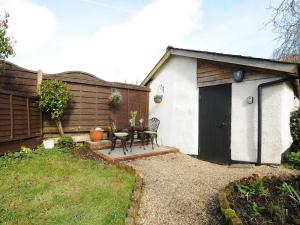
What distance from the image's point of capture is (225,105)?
7.10 metres

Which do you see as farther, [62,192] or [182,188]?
[182,188]

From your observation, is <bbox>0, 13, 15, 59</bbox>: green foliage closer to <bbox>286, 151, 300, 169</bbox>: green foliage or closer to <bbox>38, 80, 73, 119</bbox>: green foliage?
<bbox>38, 80, 73, 119</bbox>: green foliage

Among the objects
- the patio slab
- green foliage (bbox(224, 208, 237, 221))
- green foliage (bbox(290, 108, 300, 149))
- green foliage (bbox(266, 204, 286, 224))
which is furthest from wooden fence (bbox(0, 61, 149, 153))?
green foliage (bbox(266, 204, 286, 224))

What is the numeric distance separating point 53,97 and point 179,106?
4.46 metres

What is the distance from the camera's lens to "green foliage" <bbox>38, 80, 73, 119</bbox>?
22.2ft

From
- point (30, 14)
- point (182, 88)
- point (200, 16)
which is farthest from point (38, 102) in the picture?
point (200, 16)

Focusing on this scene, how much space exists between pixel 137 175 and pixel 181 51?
5.31 metres

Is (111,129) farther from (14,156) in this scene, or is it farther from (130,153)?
(14,156)

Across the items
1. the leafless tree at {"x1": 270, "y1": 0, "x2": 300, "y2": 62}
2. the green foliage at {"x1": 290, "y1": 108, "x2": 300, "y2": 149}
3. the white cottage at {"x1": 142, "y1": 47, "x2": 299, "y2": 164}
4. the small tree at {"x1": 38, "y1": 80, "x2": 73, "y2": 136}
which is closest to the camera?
the white cottage at {"x1": 142, "y1": 47, "x2": 299, "y2": 164}

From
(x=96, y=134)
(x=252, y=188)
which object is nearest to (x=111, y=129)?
(x=96, y=134)

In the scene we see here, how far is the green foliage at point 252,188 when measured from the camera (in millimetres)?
3574

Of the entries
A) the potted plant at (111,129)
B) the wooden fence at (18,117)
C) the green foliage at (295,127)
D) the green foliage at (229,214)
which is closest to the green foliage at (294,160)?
the green foliage at (295,127)

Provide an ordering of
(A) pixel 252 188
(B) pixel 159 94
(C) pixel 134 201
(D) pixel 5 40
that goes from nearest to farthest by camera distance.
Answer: (C) pixel 134 201, (A) pixel 252 188, (D) pixel 5 40, (B) pixel 159 94

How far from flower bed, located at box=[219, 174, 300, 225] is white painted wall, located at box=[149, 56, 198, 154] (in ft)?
13.5
